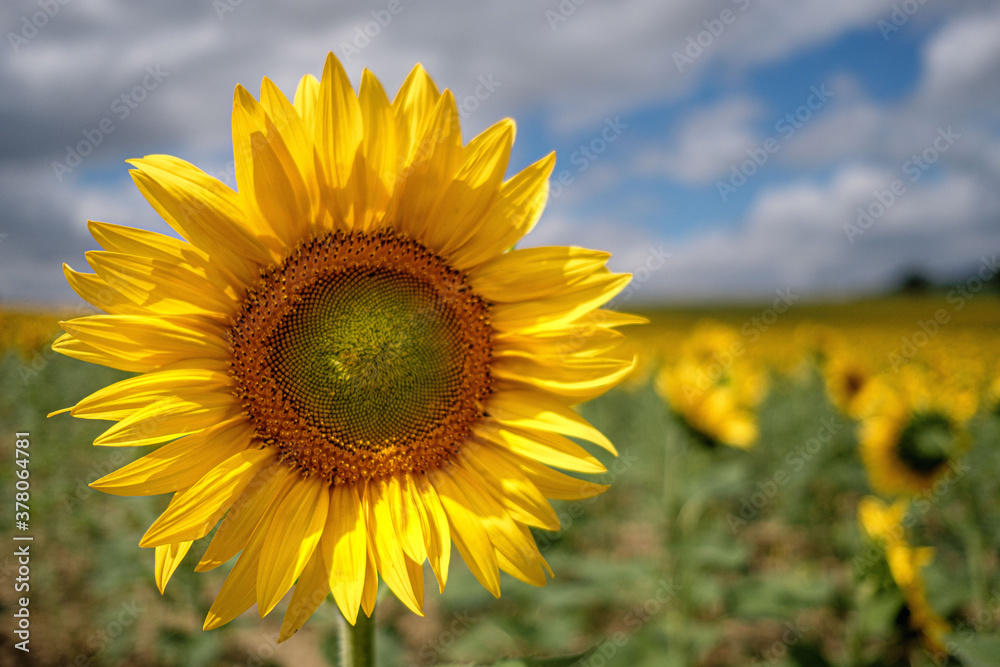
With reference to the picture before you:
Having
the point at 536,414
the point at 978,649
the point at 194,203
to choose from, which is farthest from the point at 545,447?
the point at 978,649

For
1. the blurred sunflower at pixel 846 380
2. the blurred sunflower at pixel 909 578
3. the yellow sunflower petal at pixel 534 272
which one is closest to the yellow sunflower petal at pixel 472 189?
the yellow sunflower petal at pixel 534 272

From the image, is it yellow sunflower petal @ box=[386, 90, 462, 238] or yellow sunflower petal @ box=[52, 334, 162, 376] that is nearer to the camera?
yellow sunflower petal @ box=[52, 334, 162, 376]

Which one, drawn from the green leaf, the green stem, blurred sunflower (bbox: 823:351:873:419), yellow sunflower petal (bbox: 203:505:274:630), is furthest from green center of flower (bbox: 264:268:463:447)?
blurred sunflower (bbox: 823:351:873:419)

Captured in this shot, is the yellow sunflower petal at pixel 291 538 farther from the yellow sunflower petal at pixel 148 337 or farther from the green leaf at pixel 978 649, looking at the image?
the green leaf at pixel 978 649

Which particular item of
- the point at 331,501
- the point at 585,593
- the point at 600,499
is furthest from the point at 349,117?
the point at 600,499

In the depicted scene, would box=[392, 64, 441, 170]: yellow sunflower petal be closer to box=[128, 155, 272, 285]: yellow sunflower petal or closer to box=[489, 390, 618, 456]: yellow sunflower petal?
box=[128, 155, 272, 285]: yellow sunflower petal

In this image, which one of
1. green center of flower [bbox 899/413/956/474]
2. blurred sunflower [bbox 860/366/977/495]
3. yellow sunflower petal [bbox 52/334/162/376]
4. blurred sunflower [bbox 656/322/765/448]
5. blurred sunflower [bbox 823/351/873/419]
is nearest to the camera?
yellow sunflower petal [bbox 52/334/162/376]

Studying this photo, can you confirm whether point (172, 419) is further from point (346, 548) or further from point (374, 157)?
point (374, 157)
